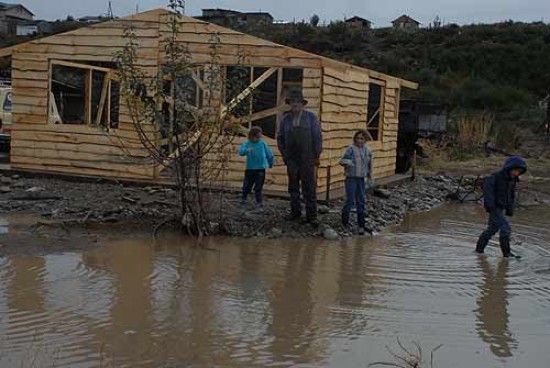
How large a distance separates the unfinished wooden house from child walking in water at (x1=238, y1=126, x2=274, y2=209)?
129cm

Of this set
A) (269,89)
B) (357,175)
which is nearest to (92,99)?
(269,89)

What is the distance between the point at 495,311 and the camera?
7.21 metres

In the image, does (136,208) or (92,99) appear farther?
(92,99)

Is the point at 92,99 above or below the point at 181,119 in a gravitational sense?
above

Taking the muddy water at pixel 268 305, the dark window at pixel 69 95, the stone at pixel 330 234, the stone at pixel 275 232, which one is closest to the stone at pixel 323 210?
the stone at pixel 330 234

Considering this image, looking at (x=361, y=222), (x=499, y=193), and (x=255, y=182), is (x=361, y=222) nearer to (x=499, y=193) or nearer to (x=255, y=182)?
(x=255, y=182)

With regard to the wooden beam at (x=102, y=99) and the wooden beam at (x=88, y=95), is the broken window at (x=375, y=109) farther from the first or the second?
the wooden beam at (x=88, y=95)

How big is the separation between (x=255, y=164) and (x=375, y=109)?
6600mm

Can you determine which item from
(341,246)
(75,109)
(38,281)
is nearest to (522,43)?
(75,109)

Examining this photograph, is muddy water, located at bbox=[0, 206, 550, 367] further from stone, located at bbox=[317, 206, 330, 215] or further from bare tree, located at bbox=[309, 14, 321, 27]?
bare tree, located at bbox=[309, 14, 321, 27]

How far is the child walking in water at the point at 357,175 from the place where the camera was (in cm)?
1099

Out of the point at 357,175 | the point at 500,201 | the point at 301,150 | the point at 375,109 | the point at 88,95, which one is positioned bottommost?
the point at 500,201

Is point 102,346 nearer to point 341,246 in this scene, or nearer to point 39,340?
point 39,340

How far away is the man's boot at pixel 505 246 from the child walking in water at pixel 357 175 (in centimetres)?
205
